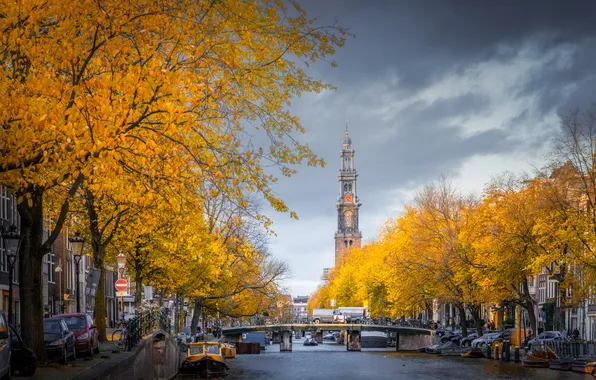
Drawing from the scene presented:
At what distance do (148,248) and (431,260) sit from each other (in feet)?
139

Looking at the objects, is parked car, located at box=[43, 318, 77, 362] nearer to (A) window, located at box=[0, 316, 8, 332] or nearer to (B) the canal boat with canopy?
(A) window, located at box=[0, 316, 8, 332]

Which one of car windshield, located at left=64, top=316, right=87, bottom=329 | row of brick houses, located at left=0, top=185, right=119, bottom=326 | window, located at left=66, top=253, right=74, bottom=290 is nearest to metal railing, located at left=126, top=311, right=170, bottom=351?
car windshield, located at left=64, top=316, right=87, bottom=329

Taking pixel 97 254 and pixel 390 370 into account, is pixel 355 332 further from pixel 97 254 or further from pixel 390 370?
pixel 97 254

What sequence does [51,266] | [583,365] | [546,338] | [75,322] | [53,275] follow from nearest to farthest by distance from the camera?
[75,322] → [583,365] → [546,338] → [51,266] → [53,275]

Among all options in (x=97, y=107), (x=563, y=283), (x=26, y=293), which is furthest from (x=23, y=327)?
(x=563, y=283)

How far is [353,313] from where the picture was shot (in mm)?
158250

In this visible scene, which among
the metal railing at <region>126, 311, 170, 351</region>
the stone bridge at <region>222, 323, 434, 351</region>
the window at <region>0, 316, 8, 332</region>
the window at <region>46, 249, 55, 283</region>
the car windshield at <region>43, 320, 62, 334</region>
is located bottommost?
the stone bridge at <region>222, 323, 434, 351</region>

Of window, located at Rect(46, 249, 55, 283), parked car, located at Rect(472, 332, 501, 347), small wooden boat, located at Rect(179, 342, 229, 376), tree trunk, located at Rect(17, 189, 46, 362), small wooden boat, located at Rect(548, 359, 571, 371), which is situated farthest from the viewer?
parked car, located at Rect(472, 332, 501, 347)

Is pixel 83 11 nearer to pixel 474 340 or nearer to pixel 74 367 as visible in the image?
pixel 74 367

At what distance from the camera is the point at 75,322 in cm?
3769

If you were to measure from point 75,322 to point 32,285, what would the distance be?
8910 millimetres

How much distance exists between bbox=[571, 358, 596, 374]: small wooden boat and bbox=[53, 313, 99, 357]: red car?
32.9 meters

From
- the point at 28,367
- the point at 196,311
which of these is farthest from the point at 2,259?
the point at 28,367

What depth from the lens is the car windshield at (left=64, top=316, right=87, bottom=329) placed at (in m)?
37.2
